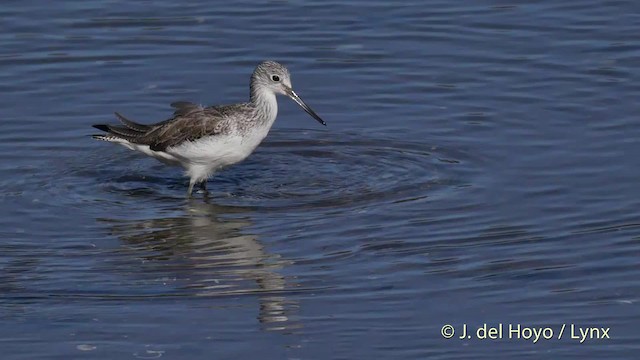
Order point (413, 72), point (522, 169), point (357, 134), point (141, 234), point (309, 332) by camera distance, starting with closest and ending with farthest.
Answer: point (309, 332) → point (141, 234) → point (522, 169) → point (357, 134) → point (413, 72)

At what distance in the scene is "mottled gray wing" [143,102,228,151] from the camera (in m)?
12.0

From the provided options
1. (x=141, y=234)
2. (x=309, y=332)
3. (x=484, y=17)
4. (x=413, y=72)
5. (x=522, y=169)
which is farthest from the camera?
(x=484, y=17)

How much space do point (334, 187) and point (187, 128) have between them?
4.22 feet

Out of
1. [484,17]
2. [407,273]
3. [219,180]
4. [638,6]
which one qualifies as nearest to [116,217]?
[219,180]

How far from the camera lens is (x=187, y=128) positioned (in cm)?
1212

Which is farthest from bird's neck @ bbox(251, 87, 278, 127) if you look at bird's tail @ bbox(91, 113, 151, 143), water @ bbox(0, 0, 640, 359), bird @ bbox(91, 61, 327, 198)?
bird's tail @ bbox(91, 113, 151, 143)

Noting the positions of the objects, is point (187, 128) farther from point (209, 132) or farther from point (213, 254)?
point (213, 254)

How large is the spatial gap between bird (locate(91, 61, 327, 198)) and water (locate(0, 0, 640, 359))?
29 cm

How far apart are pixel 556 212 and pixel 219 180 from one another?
304 centimetres

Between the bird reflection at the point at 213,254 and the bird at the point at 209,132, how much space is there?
403mm

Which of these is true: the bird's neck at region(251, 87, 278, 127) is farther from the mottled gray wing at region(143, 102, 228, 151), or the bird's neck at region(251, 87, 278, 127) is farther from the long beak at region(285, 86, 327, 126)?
the mottled gray wing at region(143, 102, 228, 151)

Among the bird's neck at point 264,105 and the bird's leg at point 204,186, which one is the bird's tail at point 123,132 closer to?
the bird's leg at point 204,186

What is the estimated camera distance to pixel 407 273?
32.3ft

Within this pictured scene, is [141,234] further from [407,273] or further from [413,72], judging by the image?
[413,72]
